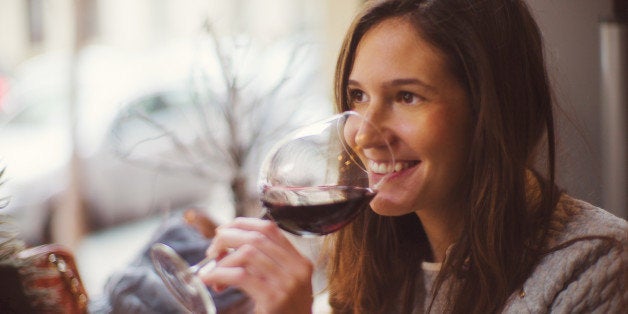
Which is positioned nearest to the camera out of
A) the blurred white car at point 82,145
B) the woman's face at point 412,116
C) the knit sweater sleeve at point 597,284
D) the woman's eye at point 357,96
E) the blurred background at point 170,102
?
the knit sweater sleeve at point 597,284

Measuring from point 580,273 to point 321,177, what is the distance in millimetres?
426

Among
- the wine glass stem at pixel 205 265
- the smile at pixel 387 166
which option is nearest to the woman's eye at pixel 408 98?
the smile at pixel 387 166

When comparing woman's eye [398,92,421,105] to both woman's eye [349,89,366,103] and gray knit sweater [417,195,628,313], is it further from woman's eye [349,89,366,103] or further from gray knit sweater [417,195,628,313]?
gray knit sweater [417,195,628,313]

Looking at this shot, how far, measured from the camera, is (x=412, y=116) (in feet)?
4.11

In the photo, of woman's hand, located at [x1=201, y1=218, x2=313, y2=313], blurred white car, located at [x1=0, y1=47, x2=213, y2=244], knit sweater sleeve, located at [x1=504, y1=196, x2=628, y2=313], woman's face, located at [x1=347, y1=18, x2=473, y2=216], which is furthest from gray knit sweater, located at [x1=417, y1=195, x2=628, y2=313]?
blurred white car, located at [x1=0, y1=47, x2=213, y2=244]

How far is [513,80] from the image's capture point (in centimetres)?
128

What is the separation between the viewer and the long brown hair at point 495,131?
125 centimetres

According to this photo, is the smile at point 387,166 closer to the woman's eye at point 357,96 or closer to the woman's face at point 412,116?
the woman's face at point 412,116

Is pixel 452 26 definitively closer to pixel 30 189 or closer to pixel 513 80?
pixel 513 80

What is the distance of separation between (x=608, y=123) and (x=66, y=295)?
118cm

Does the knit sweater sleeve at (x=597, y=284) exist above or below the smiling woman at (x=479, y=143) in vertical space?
below

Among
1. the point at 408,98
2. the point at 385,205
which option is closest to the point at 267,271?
the point at 385,205

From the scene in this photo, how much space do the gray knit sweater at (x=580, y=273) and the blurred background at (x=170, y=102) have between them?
0.26 m

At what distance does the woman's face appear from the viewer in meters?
1.24
